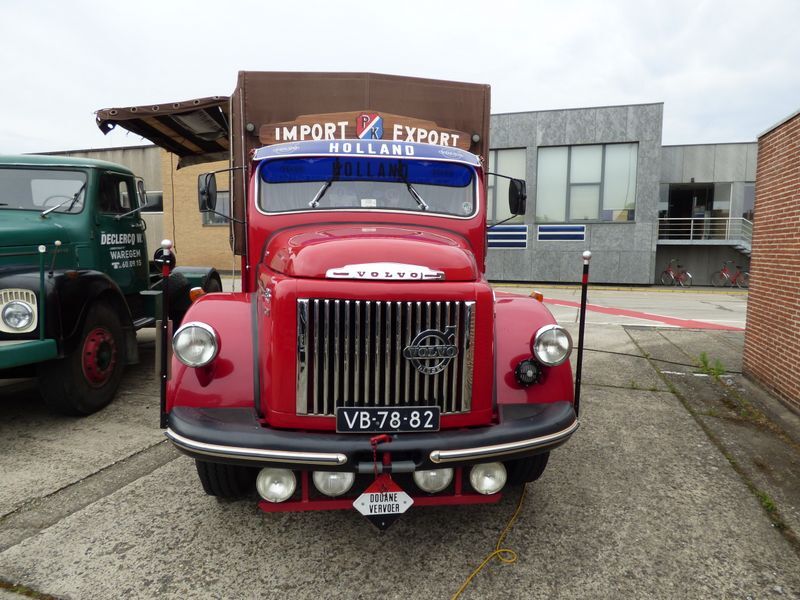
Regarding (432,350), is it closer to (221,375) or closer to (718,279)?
(221,375)

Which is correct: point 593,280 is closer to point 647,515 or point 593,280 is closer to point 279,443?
point 647,515

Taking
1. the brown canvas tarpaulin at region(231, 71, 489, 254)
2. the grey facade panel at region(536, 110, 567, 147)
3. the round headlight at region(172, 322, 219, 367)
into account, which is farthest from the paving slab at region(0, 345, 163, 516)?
the grey facade panel at region(536, 110, 567, 147)

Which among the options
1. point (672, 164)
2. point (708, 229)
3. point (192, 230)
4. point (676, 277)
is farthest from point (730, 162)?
point (192, 230)

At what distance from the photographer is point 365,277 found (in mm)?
2533

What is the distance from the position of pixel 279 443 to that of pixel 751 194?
23.6 metres

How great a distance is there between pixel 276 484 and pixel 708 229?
74.8 ft

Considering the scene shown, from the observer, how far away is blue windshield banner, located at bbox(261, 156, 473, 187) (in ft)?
12.3

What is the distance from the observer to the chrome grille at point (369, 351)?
97.5 inches

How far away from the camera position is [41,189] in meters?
5.30

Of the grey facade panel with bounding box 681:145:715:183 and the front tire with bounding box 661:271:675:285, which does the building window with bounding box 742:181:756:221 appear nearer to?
the grey facade panel with bounding box 681:145:715:183

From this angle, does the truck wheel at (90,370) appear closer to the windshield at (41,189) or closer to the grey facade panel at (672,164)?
the windshield at (41,189)

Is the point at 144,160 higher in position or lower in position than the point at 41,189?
higher

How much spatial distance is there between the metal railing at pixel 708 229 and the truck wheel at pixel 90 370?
69.0 ft

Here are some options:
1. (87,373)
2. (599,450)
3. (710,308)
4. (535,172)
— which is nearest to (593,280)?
(535,172)
